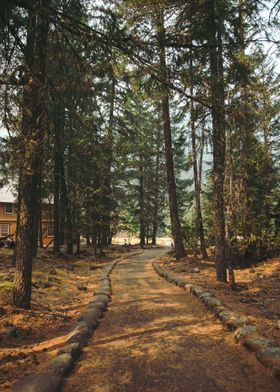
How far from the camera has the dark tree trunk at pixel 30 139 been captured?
615 cm

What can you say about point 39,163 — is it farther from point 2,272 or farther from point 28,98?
point 2,272

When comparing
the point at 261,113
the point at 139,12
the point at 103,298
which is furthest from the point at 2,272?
the point at 261,113

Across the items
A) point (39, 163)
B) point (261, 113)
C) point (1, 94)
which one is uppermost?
point (261, 113)

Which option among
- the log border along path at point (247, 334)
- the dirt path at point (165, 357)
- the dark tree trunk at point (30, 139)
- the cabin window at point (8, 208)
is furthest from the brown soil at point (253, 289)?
the cabin window at point (8, 208)

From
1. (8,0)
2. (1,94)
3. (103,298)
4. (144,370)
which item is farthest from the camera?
(103,298)

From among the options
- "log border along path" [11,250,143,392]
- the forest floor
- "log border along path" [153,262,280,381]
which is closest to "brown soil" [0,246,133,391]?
the forest floor

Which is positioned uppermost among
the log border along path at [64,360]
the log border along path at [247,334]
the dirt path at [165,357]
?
the log border along path at [247,334]

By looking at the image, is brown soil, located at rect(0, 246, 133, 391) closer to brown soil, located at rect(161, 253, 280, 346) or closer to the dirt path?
the dirt path

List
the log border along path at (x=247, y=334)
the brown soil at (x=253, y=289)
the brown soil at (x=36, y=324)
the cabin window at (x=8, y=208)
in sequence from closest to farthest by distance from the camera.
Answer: the log border along path at (x=247, y=334)
the brown soil at (x=36, y=324)
the brown soil at (x=253, y=289)
the cabin window at (x=8, y=208)

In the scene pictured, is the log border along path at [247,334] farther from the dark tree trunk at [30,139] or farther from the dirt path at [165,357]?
the dark tree trunk at [30,139]

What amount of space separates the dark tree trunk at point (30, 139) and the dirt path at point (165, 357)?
1853mm

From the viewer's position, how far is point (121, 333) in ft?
19.5

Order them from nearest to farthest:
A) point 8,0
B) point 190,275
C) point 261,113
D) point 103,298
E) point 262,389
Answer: point 262,389 < point 8,0 < point 103,298 < point 190,275 < point 261,113

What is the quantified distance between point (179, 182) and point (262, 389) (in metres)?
37.8
